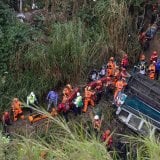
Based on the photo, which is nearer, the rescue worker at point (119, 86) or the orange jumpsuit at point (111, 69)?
the rescue worker at point (119, 86)

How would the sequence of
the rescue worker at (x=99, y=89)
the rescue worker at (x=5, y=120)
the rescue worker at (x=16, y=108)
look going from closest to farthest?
the rescue worker at (x=5, y=120)
the rescue worker at (x=16, y=108)
the rescue worker at (x=99, y=89)

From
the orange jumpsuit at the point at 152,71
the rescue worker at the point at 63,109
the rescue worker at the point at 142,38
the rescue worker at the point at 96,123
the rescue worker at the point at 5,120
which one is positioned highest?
the rescue worker at the point at 142,38

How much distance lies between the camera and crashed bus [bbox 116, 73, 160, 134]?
14919 mm

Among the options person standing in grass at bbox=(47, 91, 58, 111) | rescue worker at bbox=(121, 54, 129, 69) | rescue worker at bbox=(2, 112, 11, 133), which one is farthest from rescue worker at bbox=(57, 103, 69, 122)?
rescue worker at bbox=(121, 54, 129, 69)

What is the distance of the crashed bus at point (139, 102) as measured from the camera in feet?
48.9

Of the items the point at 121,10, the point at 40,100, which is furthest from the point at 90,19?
the point at 40,100

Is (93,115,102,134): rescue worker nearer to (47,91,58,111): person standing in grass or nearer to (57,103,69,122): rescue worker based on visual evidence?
(57,103,69,122): rescue worker

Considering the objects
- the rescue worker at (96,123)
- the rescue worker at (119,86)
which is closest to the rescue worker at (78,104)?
the rescue worker at (96,123)

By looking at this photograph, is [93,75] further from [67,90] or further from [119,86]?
A: [67,90]

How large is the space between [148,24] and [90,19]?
2.42 meters

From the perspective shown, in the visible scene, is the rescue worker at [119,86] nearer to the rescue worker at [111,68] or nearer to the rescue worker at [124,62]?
the rescue worker at [111,68]

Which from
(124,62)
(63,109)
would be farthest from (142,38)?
(63,109)

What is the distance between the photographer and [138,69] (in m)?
17.3

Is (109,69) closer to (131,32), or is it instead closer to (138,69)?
(138,69)
